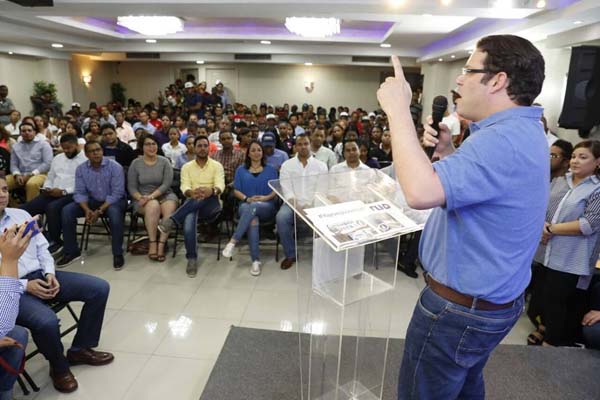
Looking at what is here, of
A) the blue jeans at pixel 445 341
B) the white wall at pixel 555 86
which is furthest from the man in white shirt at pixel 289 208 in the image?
the white wall at pixel 555 86

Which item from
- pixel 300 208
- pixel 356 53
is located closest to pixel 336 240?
pixel 300 208

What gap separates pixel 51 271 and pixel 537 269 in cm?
339

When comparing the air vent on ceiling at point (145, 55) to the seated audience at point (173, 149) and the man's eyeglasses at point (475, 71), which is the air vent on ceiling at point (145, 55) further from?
the man's eyeglasses at point (475, 71)

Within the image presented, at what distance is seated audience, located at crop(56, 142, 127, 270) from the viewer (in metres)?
3.94

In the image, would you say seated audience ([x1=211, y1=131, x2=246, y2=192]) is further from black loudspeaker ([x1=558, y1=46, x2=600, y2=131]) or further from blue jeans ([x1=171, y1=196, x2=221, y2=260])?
black loudspeaker ([x1=558, y1=46, x2=600, y2=131])

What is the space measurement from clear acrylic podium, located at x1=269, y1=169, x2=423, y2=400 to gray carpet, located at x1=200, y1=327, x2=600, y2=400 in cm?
18

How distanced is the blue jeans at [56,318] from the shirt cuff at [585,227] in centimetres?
302

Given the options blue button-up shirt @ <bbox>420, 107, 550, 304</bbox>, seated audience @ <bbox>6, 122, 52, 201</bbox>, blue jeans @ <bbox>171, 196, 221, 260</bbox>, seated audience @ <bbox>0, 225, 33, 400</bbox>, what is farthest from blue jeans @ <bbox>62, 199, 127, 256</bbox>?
blue button-up shirt @ <bbox>420, 107, 550, 304</bbox>

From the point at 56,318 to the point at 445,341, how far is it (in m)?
2.06

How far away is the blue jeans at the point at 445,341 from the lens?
1.13 metres

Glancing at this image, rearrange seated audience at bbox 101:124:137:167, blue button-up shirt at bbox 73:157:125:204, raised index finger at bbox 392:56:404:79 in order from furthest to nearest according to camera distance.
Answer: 1. seated audience at bbox 101:124:137:167
2. blue button-up shirt at bbox 73:157:125:204
3. raised index finger at bbox 392:56:404:79

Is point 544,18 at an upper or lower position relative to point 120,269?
upper

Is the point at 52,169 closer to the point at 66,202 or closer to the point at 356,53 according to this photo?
the point at 66,202

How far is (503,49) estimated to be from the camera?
999 mm
